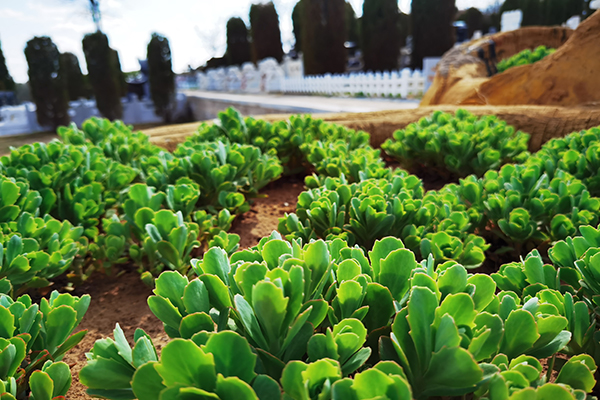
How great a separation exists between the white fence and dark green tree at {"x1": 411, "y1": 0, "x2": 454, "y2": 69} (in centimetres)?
1195

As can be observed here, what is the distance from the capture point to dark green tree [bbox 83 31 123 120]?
16.7m

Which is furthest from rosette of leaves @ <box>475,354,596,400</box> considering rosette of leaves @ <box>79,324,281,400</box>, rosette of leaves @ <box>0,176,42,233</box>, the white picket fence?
the white picket fence

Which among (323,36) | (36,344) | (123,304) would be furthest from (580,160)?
(323,36)

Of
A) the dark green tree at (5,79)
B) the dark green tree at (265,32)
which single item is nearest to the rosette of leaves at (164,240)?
the dark green tree at (265,32)

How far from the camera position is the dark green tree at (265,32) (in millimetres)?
23250

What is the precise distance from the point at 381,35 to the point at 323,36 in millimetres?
2639

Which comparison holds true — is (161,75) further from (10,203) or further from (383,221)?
(383,221)

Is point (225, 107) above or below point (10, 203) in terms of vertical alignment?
above

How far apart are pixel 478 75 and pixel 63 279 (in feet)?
25.5

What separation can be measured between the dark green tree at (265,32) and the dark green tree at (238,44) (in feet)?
16.3

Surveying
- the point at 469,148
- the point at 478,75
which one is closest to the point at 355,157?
the point at 469,148

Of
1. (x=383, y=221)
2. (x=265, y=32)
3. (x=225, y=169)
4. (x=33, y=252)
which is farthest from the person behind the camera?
(x=265, y=32)

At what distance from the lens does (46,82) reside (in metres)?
15.3

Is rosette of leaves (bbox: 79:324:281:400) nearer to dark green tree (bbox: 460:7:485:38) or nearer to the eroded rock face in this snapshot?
the eroded rock face
